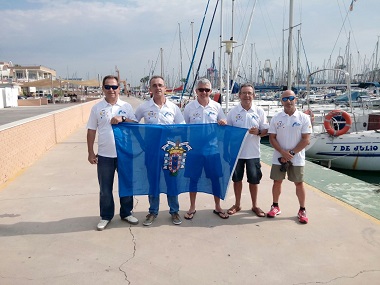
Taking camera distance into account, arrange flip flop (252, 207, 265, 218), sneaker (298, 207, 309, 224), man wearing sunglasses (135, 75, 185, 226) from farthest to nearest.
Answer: flip flop (252, 207, 265, 218)
sneaker (298, 207, 309, 224)
man wearing sunglasses (135, 75, 185, 226)

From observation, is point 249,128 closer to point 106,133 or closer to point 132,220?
point 106,133

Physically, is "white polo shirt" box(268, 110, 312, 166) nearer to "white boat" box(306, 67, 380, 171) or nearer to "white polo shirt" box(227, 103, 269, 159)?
"white polo shirt" box(227, 103, 269, 159)

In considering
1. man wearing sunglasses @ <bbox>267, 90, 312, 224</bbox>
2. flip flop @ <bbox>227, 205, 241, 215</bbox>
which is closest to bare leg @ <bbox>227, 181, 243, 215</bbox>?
flip flop @ <bbox>227, 205, 241, 215</bbox>

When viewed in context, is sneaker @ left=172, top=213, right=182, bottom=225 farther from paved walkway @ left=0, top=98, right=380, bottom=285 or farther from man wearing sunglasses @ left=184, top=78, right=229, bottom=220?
man wearing sunglasses @ left=184, top=78, right=229, bottom=220

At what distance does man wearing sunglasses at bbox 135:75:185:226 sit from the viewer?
411 centimetres

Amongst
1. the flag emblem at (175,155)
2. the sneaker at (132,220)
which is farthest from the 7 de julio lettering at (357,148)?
the sneaker at (132,220)

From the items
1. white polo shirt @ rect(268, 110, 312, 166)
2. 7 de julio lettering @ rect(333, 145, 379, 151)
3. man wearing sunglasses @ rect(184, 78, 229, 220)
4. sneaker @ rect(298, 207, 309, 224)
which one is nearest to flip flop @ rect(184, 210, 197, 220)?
man wearing sunglasses @ rect(184, 78, 229, 220)

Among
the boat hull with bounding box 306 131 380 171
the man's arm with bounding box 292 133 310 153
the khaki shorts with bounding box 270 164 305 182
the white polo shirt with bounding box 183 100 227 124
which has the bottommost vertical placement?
the boat hull with bounding box 306 131 380 171

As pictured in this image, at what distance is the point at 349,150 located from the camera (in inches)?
420

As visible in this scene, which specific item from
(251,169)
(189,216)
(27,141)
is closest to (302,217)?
(251,169)

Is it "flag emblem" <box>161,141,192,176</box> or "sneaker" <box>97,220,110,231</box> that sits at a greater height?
"flag emblem" <box>161,141,192,176</box>

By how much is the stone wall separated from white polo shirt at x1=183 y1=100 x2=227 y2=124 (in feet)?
12.5

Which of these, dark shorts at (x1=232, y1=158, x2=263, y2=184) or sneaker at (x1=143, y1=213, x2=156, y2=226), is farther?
dark shorts at (x1=232, y1=158, x2=263, y2=184)

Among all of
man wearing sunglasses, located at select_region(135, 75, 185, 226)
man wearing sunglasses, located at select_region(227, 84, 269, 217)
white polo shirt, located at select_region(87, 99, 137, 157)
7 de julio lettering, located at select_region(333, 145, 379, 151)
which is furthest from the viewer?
7 de julio lettering, located at select_region(333, 145, 379, 151)
